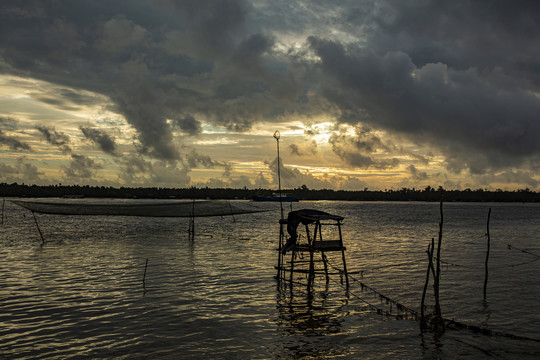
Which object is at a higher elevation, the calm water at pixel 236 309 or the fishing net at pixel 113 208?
the fishing net at pixel 113 208

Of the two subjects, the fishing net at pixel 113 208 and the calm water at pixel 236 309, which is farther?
the fishing net at pixel 113 208

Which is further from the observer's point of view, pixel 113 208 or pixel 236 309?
pixel 113 208

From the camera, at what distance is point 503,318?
40.5 feet

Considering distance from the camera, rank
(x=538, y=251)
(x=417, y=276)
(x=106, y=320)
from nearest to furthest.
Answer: (x=106, y=320) → (x=417, y=276) → (x=538, y=251)

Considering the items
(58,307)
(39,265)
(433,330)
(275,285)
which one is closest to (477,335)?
(433,330)

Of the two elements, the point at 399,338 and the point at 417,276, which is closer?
the point at 399,338

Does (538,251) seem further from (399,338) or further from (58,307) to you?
(58,307)

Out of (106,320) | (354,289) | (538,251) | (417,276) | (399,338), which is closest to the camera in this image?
(399,338)

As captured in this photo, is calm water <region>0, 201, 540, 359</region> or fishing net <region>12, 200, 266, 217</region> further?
fishing net <region>12, 200, 266, 217</region>

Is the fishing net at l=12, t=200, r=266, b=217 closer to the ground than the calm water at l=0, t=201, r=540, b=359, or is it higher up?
higher up

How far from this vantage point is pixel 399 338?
10.3m

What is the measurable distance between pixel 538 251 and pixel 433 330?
22730 mm

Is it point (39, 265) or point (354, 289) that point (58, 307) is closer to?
point (39, 265)

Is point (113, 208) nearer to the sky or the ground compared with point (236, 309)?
nearer to the sky
